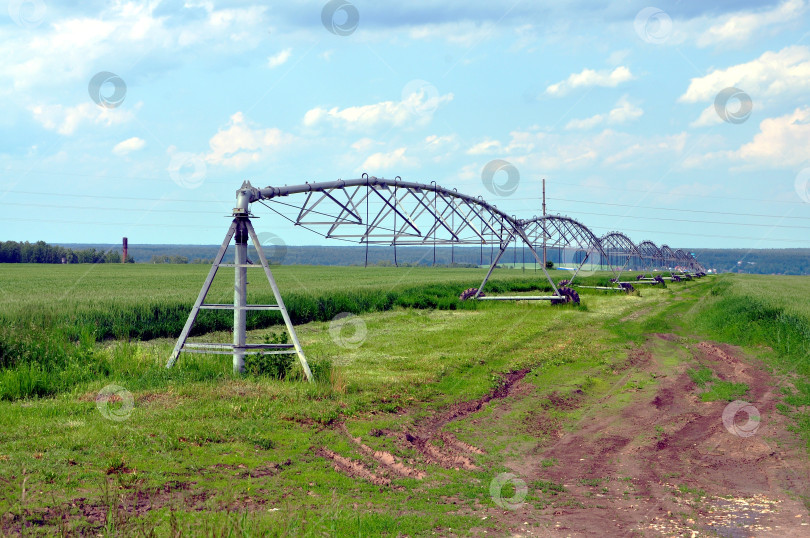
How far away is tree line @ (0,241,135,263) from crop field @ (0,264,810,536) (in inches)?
3091

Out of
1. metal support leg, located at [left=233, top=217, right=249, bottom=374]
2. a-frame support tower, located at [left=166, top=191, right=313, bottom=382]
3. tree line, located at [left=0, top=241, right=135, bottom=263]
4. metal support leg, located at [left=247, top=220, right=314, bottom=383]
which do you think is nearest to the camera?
metal support leg, located at [left=247, top=220, right=314, bottom=383]

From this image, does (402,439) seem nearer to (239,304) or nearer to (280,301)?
(280,301)

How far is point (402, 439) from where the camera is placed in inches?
383

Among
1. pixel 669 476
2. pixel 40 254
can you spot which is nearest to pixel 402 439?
pixel 669 476

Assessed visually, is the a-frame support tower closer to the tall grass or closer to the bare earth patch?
the tall grass

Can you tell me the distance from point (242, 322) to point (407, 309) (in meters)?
18.9

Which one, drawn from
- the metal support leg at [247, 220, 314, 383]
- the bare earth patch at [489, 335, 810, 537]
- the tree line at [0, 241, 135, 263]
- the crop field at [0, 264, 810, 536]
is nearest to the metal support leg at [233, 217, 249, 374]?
the metal support leg at [247, 220, 314, 383]

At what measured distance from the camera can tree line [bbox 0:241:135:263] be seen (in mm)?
87019

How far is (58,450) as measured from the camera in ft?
27.1

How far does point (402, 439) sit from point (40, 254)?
93082 millimetres

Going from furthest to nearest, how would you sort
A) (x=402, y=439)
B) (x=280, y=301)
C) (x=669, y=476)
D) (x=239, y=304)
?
(x=239, y=304) < (x=280, y=301) < (x=402, y=439) < (x=669, y=476)

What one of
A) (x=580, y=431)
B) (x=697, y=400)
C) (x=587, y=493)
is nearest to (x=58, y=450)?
(x=587, y=493)

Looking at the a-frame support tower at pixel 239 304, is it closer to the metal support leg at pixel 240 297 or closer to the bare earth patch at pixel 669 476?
the metal support leg at pixel 240 297

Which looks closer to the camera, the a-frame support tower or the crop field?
the crop field
